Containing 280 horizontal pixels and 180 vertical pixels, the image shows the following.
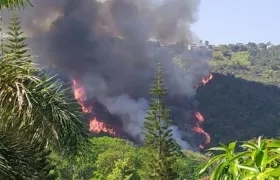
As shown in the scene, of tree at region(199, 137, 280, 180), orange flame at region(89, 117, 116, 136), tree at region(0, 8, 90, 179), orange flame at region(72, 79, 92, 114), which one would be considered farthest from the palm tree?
orange flame at region(72, 79, 92, 114)

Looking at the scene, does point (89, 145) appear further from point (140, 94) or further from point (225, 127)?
point (225, 127)

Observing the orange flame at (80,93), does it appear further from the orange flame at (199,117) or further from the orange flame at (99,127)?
the orange flame at (199,117)

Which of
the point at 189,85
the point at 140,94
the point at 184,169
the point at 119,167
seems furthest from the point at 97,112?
the point at 119,167

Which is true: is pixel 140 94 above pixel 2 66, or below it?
above

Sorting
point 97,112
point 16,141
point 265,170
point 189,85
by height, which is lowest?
point 265,170

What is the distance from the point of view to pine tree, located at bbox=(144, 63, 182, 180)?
4578cm

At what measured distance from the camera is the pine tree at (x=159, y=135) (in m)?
45.8

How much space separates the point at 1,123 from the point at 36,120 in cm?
33

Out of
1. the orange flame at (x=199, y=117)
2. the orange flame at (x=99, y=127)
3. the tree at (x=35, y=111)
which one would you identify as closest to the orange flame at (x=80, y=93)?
the orange flame at (x=99, y=127)

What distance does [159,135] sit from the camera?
46562mm

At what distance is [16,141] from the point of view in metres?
4.09

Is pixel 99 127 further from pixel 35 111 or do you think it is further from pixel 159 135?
pixel 35 111

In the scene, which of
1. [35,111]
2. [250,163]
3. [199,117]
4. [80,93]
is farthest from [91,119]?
[250,163]

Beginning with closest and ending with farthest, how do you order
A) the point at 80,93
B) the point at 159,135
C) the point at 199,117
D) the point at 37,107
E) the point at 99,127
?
1. the point at 37,107
2. the point at 159,135
3. the point at 99,127
4. the point at 80,93
5. the point at 199,117
